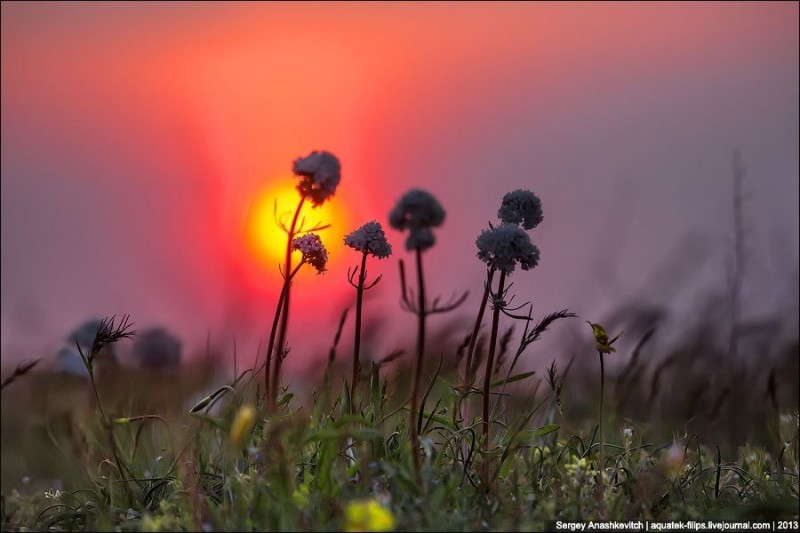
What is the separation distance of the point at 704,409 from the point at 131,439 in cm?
501

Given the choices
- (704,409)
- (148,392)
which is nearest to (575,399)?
(704,409)

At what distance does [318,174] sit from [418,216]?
59 cm

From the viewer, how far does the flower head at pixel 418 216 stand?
322 cm

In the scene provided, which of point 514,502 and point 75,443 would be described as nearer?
point 514,502

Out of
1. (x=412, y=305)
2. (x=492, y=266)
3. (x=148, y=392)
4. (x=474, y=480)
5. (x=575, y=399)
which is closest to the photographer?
(x=412, y=305)

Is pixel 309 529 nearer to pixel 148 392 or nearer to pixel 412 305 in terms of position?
pixel 412 305

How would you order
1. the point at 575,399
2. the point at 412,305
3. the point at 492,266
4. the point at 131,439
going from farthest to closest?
the point at 575,399, the point at 131,439, the point at 492,266, the point at 412,305

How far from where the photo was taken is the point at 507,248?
3.61 meters

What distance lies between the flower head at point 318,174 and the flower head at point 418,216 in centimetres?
48

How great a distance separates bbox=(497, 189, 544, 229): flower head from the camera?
4012 millimetres

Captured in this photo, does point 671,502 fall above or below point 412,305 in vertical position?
below

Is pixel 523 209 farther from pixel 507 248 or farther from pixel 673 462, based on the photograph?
pixel 673 462

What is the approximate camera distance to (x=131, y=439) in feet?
16.5

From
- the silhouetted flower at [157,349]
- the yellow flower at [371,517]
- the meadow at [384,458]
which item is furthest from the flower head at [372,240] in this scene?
the silhouetted flower at [157,349]
